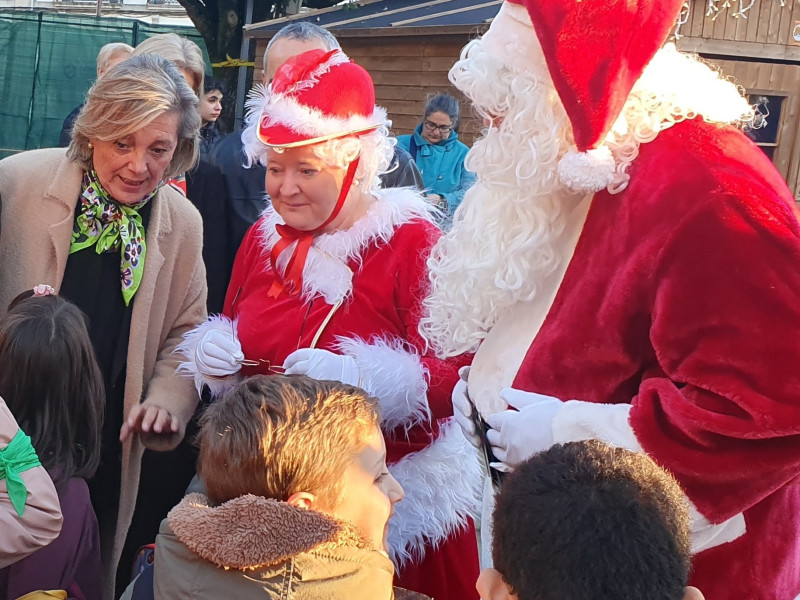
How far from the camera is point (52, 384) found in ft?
7.57

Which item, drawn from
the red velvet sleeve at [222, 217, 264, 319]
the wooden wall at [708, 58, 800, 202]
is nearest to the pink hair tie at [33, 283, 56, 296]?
the red velvet sleeve at [222, 217, 264, 319]

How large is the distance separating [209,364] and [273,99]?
0.78 m

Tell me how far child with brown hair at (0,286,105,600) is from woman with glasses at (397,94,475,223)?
4.27 meters

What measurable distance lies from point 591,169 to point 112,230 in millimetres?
1672

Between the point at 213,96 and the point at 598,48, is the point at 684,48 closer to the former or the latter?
the point at 213,96

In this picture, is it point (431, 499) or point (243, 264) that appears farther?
point (243, 264)

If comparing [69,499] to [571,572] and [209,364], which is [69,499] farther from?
[571,572]

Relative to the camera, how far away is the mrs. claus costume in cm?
230

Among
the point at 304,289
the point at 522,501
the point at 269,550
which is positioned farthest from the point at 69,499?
the point at 522,501

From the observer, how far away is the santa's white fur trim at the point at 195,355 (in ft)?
8.29

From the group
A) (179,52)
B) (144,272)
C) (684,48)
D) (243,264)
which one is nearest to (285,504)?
(243,264)

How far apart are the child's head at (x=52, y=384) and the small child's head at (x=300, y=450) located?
79 centimetres

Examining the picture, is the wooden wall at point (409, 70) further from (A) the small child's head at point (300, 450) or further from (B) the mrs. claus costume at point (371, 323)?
(A) the small child's head at point (300, 450)

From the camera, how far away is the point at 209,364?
244cm
